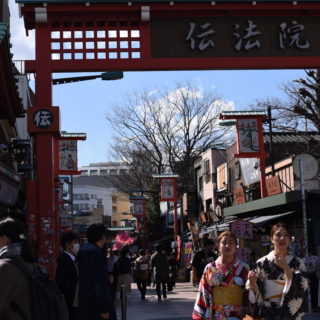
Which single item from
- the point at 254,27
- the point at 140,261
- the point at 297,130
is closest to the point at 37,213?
the point at 254,27

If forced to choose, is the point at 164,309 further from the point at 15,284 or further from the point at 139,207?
the point at 139,207

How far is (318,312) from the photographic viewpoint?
47.6 ft

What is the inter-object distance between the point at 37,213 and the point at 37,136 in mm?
1668

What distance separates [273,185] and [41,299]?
2072 centimetres

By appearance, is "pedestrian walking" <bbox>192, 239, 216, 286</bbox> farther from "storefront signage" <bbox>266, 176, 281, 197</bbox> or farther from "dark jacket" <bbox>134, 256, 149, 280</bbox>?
"storefront signage" <bbox>266, 176, 281, 197</bbox>

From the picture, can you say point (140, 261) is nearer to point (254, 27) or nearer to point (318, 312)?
point (318, 312)

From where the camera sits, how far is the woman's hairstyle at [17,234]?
465cm

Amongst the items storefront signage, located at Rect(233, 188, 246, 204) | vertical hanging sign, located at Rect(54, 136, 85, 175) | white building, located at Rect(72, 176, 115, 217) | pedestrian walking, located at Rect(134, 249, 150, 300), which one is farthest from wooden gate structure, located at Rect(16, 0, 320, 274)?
white building, located at Rect(72, 176, 115, 217)

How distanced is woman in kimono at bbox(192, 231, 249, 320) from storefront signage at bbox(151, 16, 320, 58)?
28.0 feet

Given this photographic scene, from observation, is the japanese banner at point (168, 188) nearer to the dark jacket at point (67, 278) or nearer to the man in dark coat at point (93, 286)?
the dark jacket at point (67, 278)

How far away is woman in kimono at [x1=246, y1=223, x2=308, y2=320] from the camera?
20.4 feet

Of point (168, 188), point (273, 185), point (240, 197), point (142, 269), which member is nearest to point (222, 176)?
point (168, 188)

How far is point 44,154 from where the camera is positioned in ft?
45.4

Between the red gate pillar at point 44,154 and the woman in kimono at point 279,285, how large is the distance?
26.4 ft
